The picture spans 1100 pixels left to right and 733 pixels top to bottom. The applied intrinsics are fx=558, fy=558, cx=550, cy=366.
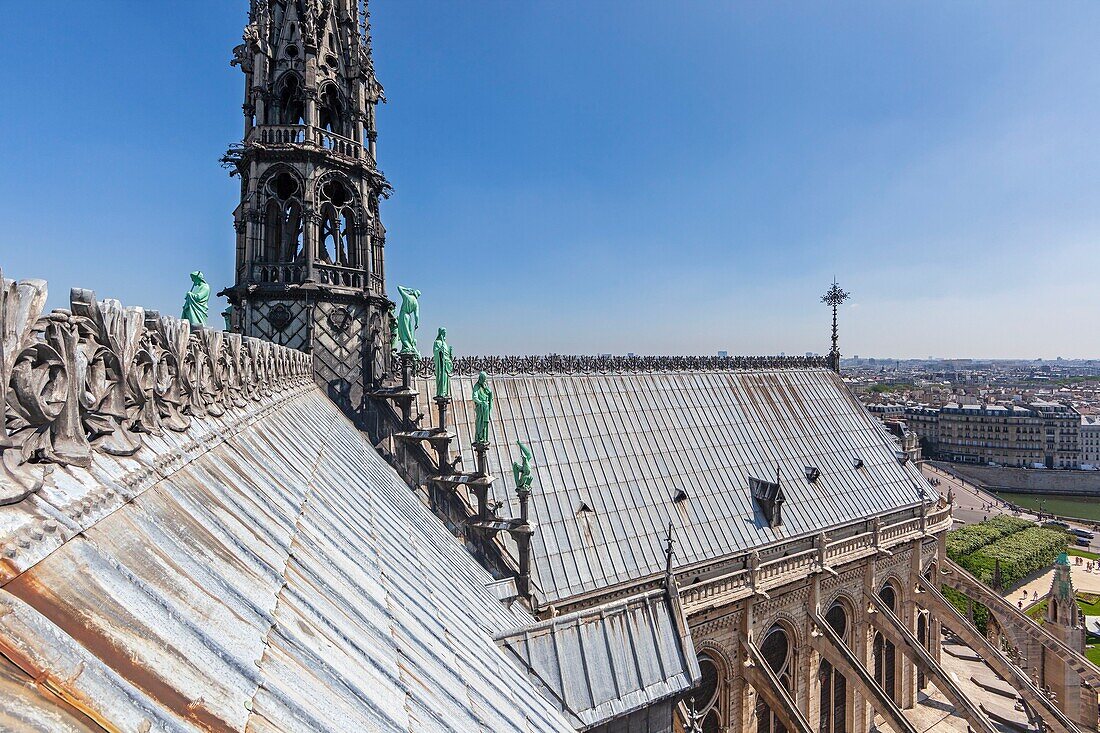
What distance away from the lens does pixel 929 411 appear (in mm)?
129500

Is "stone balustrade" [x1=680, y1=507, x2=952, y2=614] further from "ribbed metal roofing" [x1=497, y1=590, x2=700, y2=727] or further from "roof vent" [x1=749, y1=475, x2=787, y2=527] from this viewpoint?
"ribbed metal roofing" [x1=497, y1=590, x2=700, y2=727]

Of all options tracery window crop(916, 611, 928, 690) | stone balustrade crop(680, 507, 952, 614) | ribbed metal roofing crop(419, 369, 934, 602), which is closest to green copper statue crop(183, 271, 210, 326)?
ribbed metal roofing crop(419, 369, 934, 602)

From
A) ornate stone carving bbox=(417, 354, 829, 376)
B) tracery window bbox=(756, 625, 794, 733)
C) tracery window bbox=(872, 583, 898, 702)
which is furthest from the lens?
tracery window bbox=(872, 583, 898, 702)

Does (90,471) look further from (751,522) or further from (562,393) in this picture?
(751,522)

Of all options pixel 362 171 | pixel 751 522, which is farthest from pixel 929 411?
pixel 362 171

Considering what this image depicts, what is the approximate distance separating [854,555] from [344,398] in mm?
23649

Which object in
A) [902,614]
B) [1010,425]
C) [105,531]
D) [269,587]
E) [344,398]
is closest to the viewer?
[105,531]

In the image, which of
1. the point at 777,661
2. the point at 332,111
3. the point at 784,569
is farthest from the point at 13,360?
the point at 777,661

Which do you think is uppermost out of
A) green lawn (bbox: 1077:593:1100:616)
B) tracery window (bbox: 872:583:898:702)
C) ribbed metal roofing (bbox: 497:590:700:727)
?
ribbed metal roofing (bbox: 497:590:700:727)

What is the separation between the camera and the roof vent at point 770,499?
24578 millimetres

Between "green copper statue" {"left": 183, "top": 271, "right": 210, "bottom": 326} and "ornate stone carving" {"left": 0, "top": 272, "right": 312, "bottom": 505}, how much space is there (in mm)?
6976

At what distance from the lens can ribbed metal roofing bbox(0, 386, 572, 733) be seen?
2.08 m

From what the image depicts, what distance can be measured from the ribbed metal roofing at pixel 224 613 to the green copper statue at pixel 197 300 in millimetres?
5833

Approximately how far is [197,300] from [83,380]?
9.93m
